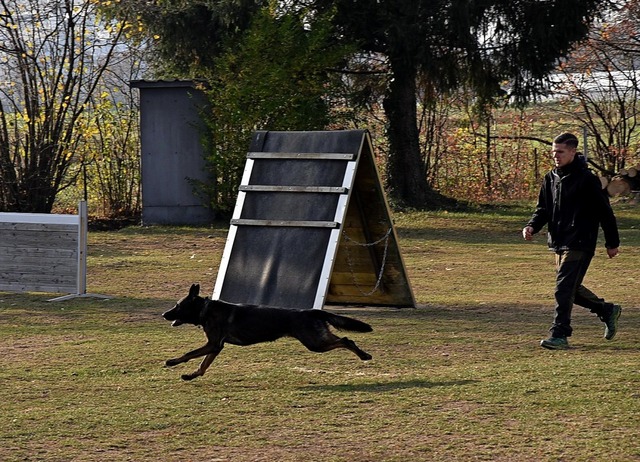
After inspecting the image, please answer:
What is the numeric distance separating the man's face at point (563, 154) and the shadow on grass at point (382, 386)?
2.17 m

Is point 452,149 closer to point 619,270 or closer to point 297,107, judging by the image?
point 297,107

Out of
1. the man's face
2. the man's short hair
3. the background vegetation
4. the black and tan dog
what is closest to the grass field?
the black and tan dog

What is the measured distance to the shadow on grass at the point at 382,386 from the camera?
7.60m

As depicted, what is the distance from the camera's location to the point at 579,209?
8.98 m

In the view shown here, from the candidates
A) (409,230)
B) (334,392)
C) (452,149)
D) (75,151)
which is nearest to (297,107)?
(409,230)

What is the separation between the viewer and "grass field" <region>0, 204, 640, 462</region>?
20.0 feet

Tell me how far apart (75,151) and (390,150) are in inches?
258

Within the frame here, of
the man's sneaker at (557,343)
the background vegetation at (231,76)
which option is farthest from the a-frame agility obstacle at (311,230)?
the background vegetation at (231,76)

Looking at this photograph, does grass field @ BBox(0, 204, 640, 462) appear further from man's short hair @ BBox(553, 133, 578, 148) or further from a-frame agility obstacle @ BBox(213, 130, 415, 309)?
man's short hair @ BBox(553, 133, 578, 148)

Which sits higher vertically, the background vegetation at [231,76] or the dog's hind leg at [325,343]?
the background vegetation at [231,76]

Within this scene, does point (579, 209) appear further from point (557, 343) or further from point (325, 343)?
point (325, 343)

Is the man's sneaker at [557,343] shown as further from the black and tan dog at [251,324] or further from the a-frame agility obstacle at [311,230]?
the a-frame agility obstacle at [311,230]

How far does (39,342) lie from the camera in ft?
33.0

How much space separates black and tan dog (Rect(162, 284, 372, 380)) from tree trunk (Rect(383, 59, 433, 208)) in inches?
615
